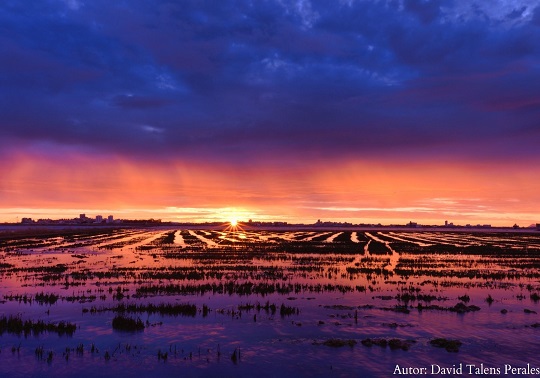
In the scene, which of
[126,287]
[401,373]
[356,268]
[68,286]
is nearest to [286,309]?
[401,373]

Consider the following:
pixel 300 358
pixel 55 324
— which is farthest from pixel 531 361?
pixel 55 324

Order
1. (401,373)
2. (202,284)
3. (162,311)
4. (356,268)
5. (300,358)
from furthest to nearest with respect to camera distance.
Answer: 1. (356,268)
2. (202,284)
3. (162,311)
4. (300,358)
5. (401,373)

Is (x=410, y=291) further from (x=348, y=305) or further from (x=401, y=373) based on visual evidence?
(x=401, y=373)

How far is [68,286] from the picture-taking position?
25609mm

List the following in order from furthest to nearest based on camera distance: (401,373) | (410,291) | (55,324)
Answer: (410,291) → (55,324) → (401,373)

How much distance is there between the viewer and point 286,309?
755 inches

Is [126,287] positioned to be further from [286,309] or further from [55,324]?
[286,309]

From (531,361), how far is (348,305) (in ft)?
28.4

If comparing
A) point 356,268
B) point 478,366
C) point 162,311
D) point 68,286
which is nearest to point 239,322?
point 162,311

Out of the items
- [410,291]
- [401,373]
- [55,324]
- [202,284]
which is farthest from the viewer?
[202,284]

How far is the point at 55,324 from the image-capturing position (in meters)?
17.0

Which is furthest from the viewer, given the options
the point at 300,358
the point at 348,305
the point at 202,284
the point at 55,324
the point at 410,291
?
the point at 202,284

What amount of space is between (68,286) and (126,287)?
3.48m

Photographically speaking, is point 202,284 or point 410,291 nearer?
point 410,291
